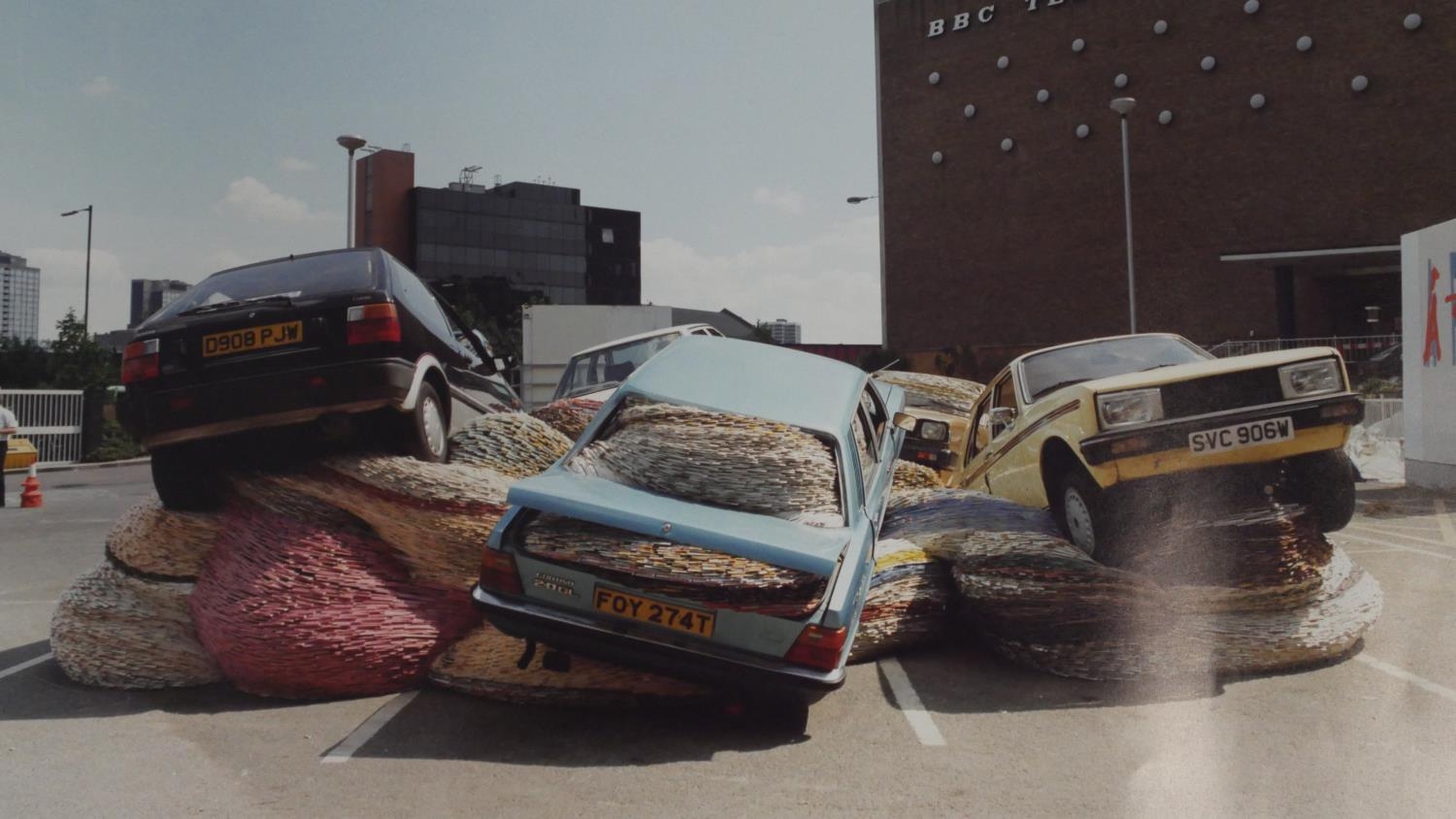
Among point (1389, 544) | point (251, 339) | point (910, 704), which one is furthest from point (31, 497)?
point (1389, 544)

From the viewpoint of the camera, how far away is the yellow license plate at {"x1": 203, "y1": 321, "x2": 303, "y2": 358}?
506 cm

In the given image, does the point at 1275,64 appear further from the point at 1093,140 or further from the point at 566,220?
the point at 566,220

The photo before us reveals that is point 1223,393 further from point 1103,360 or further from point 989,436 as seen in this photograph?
point 989,436

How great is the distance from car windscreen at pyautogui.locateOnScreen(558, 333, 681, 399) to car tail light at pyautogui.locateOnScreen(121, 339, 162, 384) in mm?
4754

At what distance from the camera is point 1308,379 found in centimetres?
489

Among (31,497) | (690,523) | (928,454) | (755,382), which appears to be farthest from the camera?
(31,497)

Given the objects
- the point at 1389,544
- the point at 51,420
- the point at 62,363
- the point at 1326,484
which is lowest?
the point at 1389,544

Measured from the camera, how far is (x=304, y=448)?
525 cm

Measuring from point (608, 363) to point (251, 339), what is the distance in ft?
16.4

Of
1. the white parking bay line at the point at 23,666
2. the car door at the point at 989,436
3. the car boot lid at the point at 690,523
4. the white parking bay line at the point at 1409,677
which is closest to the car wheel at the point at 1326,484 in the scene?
the white parking bay line at the point at 1409,677

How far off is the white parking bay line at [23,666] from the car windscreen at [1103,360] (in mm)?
6277

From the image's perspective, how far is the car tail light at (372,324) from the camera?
516 cm

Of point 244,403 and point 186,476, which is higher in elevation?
point 244,403

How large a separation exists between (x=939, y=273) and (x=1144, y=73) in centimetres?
940
